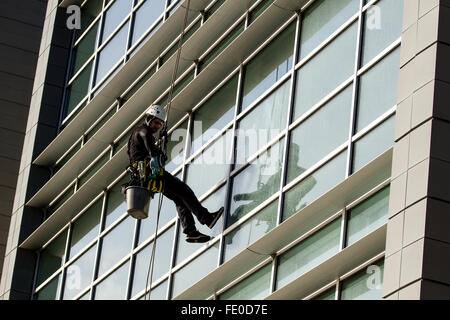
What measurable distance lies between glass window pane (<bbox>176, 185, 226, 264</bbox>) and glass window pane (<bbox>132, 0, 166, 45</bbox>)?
5.88 meters

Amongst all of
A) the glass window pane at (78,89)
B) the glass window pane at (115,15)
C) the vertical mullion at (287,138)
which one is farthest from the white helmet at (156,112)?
the glass window pane at (78,89)

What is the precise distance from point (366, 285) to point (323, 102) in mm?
3342

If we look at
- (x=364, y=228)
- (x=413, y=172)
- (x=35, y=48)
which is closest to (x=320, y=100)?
(x=364, y=228)

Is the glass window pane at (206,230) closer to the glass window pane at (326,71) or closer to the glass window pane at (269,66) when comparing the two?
the glass window pane at (269,66)

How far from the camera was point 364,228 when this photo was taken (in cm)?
1669

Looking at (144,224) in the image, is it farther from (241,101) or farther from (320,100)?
(320,100)

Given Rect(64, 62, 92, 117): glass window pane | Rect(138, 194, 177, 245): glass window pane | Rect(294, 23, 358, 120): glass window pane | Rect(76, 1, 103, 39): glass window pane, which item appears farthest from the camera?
Rect(76, 1, 103, 39): glass window pane

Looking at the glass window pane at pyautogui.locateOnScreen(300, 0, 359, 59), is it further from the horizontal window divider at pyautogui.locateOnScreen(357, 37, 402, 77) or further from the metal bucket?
the metal bucket

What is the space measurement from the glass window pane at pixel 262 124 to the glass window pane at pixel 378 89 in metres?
2.13

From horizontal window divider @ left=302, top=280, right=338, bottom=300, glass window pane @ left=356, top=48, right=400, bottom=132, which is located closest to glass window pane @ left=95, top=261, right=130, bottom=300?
horizontal window divider @ left=302, top=280, right=338, bottom=300

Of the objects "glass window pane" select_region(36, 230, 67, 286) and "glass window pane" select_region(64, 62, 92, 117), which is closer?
"glass window pane" select_region(36, 230, 67, 286)

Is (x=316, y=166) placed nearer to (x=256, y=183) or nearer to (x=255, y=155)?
(x=256, y=183)

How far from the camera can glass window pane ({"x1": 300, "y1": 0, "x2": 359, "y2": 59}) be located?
18867 mm

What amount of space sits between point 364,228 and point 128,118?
9274mm
